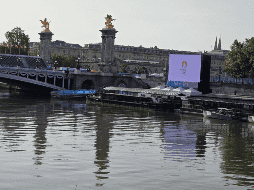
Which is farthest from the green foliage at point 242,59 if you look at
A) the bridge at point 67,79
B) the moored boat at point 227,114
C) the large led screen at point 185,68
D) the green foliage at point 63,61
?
the green foliage at point 63,61

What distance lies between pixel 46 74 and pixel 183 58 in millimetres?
33959

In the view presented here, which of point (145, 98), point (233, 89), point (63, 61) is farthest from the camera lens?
point (63, 61)

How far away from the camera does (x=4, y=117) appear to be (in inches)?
2018

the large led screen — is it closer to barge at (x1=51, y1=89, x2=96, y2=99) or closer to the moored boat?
the moored boat

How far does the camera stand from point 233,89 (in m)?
93.4

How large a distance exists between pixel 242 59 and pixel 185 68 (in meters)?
21.1

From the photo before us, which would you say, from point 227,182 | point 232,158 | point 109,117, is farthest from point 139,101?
point 227,182

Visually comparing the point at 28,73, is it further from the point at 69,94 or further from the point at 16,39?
the point at 16,39

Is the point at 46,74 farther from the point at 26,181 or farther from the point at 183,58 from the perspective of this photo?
the point at 26,181

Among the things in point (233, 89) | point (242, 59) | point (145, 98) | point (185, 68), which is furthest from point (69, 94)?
point (242, 59)

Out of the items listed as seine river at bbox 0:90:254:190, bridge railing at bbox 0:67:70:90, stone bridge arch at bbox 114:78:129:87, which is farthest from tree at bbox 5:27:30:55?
seine river at bbox 0:90:254:190

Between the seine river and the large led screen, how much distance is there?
99.7 feet

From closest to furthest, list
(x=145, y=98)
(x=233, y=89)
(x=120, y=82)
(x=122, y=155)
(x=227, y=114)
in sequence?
(x=122, y=155) < (x=227, y=114) < (x=145, y=98) < (x=233, y=89) < (x=120, y=82)

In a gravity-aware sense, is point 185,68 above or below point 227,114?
above
